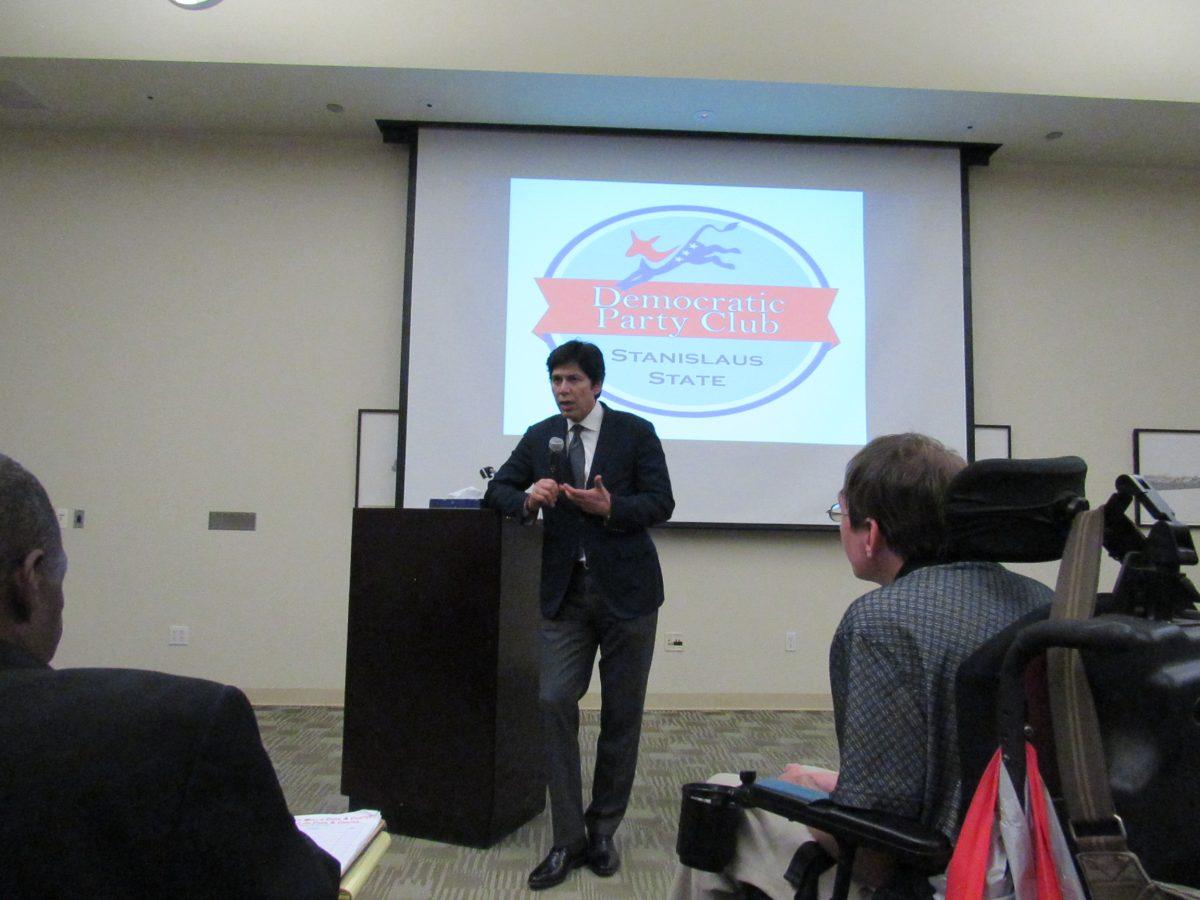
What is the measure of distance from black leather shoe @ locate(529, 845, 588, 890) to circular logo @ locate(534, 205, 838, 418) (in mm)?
2375

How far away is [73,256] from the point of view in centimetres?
445

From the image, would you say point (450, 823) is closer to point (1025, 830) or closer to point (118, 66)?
point (1025, 830)

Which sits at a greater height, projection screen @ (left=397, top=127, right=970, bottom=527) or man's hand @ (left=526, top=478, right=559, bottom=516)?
projection screen @ (left=397, top=127, right=970, bottom=527)

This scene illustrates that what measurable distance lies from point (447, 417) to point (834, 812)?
A: 3.53 metres

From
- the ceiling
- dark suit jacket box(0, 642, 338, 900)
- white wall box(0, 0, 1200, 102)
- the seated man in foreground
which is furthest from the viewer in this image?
the ceiling

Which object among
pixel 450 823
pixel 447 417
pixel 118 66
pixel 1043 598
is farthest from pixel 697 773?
pixel 118 66

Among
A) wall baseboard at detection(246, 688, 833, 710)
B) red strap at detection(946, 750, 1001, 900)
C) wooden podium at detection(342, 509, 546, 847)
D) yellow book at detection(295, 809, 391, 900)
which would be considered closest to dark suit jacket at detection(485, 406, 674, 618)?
wooden podium at detection(342, 509, 546, 847)

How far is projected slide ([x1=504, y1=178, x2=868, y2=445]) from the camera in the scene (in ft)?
14.2

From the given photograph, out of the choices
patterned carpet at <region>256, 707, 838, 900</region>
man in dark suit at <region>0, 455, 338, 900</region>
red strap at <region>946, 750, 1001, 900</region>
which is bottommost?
patterned carpet at <region>256, 707, 838, 900</region>

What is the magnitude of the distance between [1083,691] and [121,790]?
78 centimetres

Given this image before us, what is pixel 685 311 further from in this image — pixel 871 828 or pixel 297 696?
pixel 871 828

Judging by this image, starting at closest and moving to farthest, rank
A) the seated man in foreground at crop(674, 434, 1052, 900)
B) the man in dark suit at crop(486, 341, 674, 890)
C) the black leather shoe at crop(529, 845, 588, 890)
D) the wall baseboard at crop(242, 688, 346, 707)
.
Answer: the seated man in foreground at crop(674, 434, 1052, 900)
the black leather shoe at crop(529, 845, 588, 890)
the man in dark suit at crop(486, 341, 674, 890)
the wall baseboard at crop(242, 688, 346, 707)

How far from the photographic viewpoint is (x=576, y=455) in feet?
8.30

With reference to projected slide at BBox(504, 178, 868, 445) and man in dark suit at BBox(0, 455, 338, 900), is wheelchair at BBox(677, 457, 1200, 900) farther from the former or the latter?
projected slide at BBox(504, 178, 868, 445)
